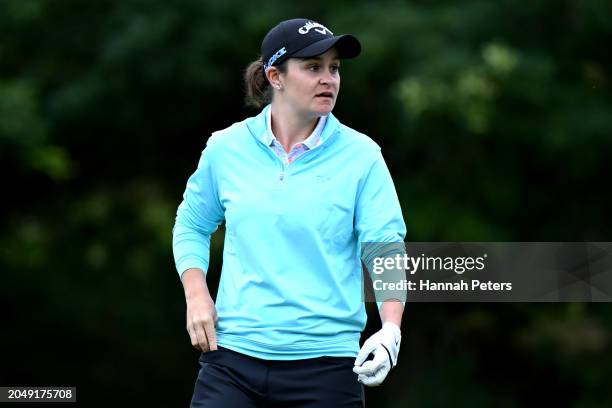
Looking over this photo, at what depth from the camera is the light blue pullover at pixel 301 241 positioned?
3.16 meters

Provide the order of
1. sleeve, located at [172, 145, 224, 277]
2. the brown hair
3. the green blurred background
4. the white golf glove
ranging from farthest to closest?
the green blurred background, the brown hair, sleeve, located at [172, 145, 224, 277], the white golf glove

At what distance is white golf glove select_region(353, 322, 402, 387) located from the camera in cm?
298

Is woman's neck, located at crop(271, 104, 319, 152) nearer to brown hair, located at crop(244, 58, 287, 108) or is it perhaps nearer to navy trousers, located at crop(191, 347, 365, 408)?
brown hair, located at crop(244, 58, 287, 108)

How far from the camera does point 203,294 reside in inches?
129

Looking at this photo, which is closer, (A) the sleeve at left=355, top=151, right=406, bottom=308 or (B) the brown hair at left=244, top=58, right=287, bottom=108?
(A) the sleeve at left=355, top=151, right=406, bottom=308

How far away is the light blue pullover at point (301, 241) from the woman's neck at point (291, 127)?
0.07 metres

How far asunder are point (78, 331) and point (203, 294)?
841 cm

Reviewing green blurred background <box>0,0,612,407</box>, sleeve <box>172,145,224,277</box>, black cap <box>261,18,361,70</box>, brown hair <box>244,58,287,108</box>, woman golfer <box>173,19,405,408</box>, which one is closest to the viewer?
woman golfer <box>173,19,405,408</box>

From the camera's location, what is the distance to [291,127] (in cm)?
337

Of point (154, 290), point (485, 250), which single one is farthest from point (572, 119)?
point (154, 290)

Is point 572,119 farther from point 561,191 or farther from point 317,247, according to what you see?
point 317,247

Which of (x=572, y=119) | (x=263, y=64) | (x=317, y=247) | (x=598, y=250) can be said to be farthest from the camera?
(x=572, y=119)
